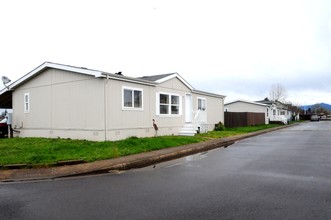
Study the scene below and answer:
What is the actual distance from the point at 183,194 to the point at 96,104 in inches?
405

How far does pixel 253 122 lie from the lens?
4084cm

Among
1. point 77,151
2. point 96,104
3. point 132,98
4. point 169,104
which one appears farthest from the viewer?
point 169,104

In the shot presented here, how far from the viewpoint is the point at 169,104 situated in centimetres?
2038

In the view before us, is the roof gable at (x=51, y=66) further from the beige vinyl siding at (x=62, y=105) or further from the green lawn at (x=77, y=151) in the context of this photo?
the green lawn at (x=77, y=151)

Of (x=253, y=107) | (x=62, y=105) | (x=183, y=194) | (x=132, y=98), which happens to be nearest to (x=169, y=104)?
(x=132, y=98)

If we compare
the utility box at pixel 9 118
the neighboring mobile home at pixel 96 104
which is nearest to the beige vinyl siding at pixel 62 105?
the neighboring mobile home at pixel 96 104

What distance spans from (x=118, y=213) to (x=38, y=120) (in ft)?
51.9

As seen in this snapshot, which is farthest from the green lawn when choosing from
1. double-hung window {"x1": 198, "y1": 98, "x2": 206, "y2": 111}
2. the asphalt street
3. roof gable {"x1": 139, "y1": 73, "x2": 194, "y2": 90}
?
double-hung window {"x1": 198, "y1": 98, "x2": 206, "y2": 111}

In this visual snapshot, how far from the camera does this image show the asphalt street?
5094 millimetres

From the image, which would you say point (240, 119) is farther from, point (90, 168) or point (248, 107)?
point (90, 168)

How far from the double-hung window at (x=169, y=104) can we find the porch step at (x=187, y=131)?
1.26 metres

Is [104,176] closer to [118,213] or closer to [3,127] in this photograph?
[118,213]

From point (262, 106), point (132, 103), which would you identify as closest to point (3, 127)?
point (132, 103)

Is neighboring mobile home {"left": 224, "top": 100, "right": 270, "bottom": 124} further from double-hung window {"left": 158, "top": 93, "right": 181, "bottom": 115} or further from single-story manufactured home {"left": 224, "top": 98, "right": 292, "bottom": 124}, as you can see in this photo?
double-hung window {"left": 158, "top": 93, "right": 181, "bottom": 115}
